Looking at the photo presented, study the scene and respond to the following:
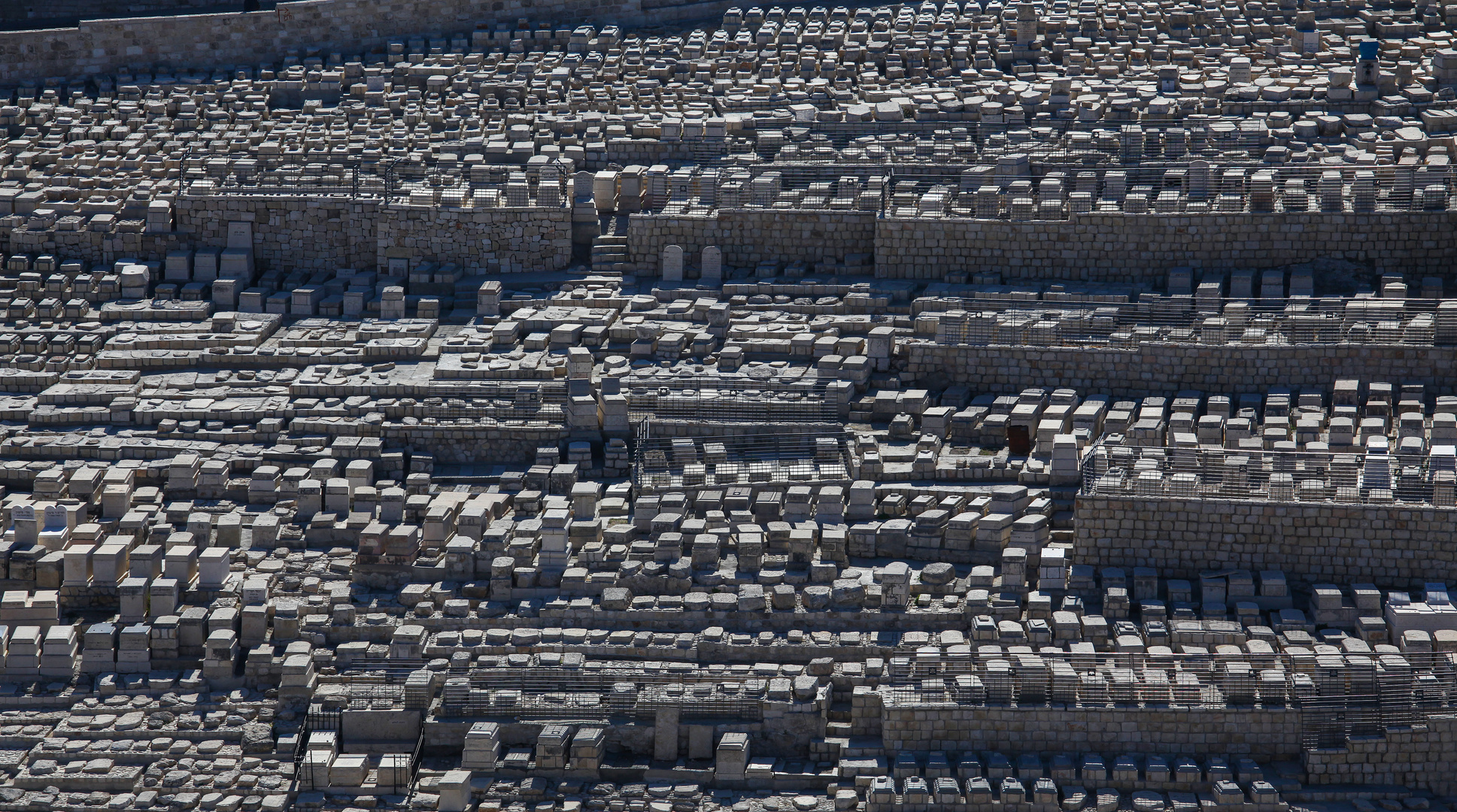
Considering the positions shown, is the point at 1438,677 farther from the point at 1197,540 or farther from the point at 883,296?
the point at 883,296

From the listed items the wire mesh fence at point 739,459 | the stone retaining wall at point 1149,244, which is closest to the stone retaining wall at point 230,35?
the stone retaining wall at point 1149,244

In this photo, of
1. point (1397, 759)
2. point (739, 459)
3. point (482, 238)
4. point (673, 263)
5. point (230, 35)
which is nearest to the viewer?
point (1397, 759)

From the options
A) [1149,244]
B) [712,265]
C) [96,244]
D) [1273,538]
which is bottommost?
[1273,538]

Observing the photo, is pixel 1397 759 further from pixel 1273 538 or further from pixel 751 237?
pixel 751 237

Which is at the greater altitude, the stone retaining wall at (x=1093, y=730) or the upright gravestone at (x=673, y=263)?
the upright gravestone at (x=673, y=263)

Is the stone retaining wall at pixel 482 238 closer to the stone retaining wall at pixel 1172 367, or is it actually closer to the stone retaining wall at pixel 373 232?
the stone retaining wall at pixel 373 232

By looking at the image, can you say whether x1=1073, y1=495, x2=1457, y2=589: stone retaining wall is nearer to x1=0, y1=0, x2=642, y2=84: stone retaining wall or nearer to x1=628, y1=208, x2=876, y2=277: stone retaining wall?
x1=628, y1=208, x2=876, y2=277: stone retaining wall

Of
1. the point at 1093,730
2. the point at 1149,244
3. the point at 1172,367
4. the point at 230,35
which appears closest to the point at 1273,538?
the point at 1093,730
